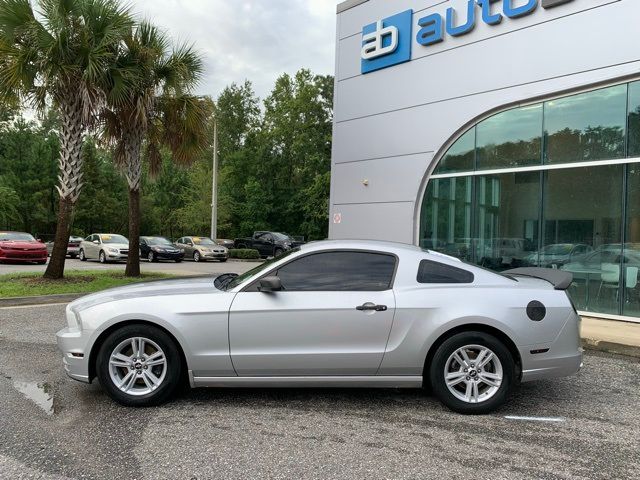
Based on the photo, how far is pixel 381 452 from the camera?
3354 millimetres

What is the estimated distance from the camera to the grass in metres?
10.3

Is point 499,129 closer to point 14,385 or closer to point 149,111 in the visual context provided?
point 149,111

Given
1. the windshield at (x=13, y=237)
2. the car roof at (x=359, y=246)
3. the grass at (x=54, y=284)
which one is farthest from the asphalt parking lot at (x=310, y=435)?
the windshield at (x=13, y=237)

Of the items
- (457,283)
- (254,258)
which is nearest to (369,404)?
(457,283)

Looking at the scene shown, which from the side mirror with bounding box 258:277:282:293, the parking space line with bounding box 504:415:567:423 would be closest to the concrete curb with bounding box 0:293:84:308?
the side mirror with bounding box 258:277:282:293

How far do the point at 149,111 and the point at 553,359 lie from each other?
37.3 ft

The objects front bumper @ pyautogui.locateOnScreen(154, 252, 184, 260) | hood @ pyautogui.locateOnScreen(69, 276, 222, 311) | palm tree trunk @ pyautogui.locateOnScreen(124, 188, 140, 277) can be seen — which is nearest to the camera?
hood @ pyautogui.locateOnScreen(69, 276, 222, 311)

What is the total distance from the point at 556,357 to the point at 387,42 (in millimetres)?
10232

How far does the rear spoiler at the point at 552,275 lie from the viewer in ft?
14.5

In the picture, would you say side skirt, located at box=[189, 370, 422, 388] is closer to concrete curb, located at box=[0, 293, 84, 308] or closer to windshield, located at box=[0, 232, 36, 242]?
concrete curb, located at box=[0, 293, 84, 308]

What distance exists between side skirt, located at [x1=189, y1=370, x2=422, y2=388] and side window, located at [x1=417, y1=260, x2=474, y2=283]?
0.87m

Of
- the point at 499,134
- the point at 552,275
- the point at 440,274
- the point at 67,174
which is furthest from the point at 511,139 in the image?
the point at 67,174

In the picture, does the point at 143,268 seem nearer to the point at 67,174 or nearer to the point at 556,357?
the point at 67,174

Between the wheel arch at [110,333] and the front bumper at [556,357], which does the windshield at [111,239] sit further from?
the front bumper at [556,357]
